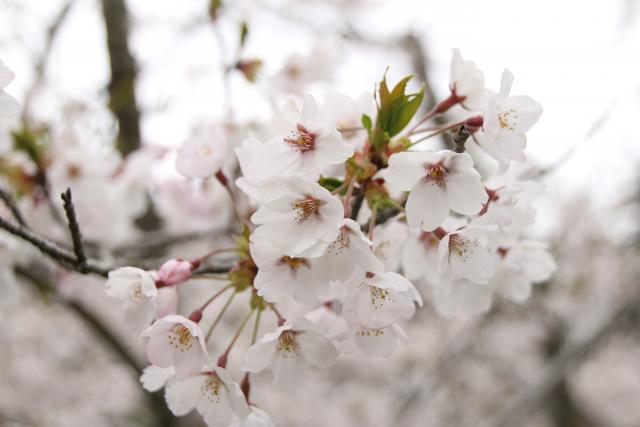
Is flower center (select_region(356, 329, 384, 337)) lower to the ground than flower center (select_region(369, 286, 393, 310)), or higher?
lower

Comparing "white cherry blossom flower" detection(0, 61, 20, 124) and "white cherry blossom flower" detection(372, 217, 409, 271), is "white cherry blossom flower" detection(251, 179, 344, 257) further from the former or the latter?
"white cherry blossom flower" detection(0, 61, 20, 124)

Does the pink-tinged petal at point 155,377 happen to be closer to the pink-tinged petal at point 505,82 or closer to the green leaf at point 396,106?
the green leaf at point 396,106

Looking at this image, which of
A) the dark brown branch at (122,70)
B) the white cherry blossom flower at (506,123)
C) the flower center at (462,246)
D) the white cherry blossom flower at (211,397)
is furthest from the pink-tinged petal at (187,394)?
the dark brown branch at (122,70)

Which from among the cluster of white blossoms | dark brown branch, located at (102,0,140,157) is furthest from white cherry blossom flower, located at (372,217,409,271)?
dark brown branch, located at (102,0,140,157)

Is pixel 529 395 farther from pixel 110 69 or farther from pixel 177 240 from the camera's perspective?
pixel 110 69

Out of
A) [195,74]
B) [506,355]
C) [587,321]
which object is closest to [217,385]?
[587,321]
